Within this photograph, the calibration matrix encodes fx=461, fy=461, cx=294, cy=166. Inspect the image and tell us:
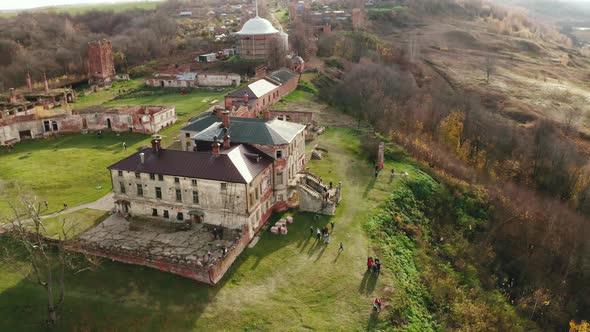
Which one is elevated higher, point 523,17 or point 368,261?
point 523,17

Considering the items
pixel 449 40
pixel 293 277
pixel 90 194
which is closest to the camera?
pixel 293 277

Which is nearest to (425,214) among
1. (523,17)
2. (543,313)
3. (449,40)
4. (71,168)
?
(543,313)

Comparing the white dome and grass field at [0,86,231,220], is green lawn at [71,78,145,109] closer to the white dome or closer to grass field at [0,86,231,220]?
grass field at [0,86,231,220]

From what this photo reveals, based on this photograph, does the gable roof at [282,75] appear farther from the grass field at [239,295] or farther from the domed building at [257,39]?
the grass field at [239,295]

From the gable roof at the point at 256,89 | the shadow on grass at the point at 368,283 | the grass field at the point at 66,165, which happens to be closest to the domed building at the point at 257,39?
the gable roof at the point at 256,89

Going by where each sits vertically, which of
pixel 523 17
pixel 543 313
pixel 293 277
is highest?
pixel 523 17

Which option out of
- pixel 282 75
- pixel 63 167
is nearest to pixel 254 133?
pixel 63 167

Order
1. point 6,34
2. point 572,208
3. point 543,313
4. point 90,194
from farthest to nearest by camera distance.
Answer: point 6,34, point 572,208, point 90,194, point 543,313

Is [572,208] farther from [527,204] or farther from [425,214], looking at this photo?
[425,214]
